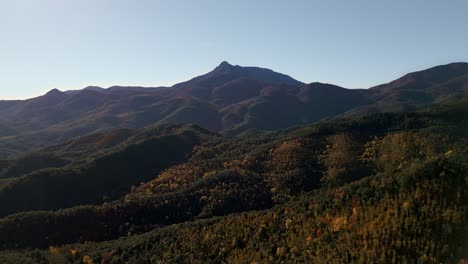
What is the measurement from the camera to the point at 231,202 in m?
60.2

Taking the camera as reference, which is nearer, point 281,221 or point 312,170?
point 281,221

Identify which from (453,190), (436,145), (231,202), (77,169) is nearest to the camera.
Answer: (453,190)

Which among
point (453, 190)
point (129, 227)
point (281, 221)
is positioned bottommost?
point (129, 227)

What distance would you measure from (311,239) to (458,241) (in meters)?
9.77

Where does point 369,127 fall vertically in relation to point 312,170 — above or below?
above

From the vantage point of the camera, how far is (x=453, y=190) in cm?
2795

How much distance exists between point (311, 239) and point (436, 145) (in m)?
43.4

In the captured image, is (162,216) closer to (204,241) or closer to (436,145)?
(204,241)

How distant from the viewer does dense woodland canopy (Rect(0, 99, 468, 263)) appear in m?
27.0

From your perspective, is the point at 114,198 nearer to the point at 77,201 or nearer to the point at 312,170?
the point at 77,201

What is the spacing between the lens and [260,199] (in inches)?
2392

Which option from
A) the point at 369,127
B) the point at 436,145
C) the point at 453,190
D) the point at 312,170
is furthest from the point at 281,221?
the point at 369,127

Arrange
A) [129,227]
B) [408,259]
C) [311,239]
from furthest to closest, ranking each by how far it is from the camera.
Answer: [129,227], [311,239], [408,259]

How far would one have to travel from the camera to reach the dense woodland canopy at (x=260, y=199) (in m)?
27.0
